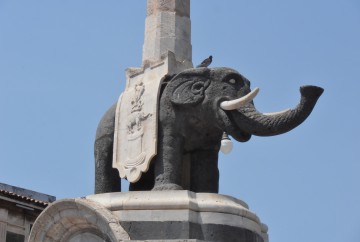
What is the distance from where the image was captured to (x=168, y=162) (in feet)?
42.3

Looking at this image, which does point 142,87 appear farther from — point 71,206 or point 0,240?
point 0,240

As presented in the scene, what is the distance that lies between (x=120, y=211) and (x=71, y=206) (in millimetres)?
728

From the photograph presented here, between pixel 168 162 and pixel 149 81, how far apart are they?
1.35 meters

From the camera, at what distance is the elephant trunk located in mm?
12398

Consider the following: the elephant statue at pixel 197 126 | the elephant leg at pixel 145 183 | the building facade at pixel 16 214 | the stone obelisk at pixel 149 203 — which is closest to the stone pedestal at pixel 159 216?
the stone obelisk at pixel 149 203

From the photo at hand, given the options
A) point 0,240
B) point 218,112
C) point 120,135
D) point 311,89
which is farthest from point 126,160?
point 0,240

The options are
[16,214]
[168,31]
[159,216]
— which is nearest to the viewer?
[159,216]

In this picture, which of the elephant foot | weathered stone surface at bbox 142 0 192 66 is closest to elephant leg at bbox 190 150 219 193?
the elephant foot

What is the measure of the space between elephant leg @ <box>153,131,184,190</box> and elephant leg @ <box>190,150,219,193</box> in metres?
0.53

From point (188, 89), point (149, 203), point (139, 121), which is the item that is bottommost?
point (149, 203)

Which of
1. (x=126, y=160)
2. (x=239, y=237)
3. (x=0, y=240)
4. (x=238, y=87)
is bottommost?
(x=239, y=237)

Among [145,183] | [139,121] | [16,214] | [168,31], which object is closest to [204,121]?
[139,121]

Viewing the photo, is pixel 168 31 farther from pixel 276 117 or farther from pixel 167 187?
pixel 167 187

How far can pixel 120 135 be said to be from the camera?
13.4m
